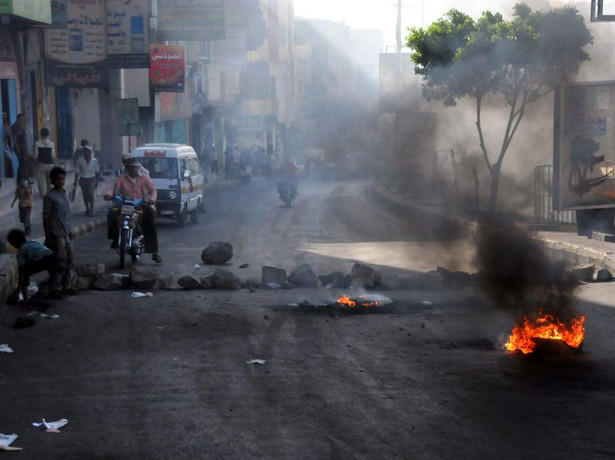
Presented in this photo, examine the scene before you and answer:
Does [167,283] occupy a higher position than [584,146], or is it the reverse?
[584,146]

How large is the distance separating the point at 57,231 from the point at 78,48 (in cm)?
1745

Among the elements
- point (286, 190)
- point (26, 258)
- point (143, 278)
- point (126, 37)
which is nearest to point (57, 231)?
point (26, 258)

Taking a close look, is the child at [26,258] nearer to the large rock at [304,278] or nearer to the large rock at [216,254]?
the large rock at [304,278]

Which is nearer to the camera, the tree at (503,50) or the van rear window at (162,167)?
the tree at (503,50)

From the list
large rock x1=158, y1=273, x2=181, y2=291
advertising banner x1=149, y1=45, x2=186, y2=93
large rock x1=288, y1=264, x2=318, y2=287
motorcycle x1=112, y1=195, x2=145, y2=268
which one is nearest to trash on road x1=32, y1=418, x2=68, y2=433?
large rock x1=158, y1=273, x2=181, y2=291

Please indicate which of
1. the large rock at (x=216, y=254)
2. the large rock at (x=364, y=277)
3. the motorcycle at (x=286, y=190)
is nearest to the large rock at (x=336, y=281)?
the large rock at (x=364, y=277)

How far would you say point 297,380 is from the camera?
7129 millimetres

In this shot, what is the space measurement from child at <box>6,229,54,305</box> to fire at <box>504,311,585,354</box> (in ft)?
16.1

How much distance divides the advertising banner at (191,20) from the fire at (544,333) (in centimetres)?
2589

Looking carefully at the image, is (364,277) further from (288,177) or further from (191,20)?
(191,20)

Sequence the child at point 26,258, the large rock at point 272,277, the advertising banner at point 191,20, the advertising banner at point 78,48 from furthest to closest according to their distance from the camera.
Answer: the advertising banner at point 191,20
the advertising banner at point 78,48
the large rock at point 272,277
the child at point 26,258

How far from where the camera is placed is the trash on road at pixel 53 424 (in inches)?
233

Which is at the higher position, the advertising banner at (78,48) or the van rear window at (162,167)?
the advertising banner at (78,48)

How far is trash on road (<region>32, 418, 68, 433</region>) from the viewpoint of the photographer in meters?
5.92
